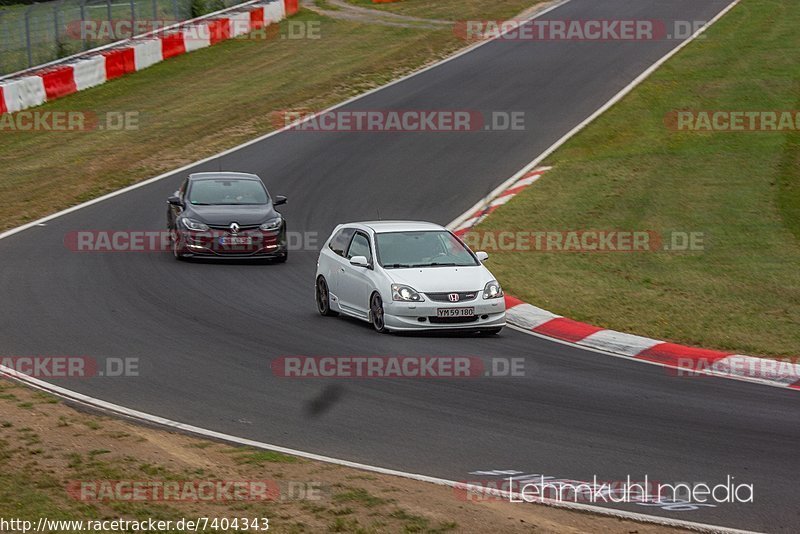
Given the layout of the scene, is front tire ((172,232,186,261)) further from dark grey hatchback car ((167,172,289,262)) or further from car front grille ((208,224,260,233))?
car front grille ((208,224,260,233))

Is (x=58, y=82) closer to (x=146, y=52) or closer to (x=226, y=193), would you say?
(x=146, y=52)

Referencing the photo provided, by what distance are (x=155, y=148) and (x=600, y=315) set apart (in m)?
16.9

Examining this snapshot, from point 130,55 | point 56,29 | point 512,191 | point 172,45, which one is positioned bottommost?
point 512,191

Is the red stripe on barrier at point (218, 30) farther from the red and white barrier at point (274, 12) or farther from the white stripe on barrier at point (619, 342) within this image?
the white stripe on barrier at point (619, 342)

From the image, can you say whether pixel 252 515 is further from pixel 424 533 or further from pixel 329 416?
pixel 329 416

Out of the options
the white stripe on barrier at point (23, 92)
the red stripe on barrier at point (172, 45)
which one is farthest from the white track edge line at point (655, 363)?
the red stripe on barrier at point (172, 45)

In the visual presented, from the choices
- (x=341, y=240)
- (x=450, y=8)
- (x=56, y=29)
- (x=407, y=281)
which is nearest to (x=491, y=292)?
(x=407, y=281)

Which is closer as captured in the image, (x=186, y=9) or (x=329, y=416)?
(x=329, y=416)

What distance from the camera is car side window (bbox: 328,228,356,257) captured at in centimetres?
1766

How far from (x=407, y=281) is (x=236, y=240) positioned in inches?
240

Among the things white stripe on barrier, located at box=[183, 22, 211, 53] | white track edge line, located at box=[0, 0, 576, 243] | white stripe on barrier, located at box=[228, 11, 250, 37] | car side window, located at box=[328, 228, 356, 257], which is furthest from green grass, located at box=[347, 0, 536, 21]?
car side window, located at box=[328, 228, 356, 257]

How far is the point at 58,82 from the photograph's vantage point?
34.6 m

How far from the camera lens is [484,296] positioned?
15773 millimetres

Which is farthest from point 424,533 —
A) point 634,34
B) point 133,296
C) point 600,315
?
point 634,34
